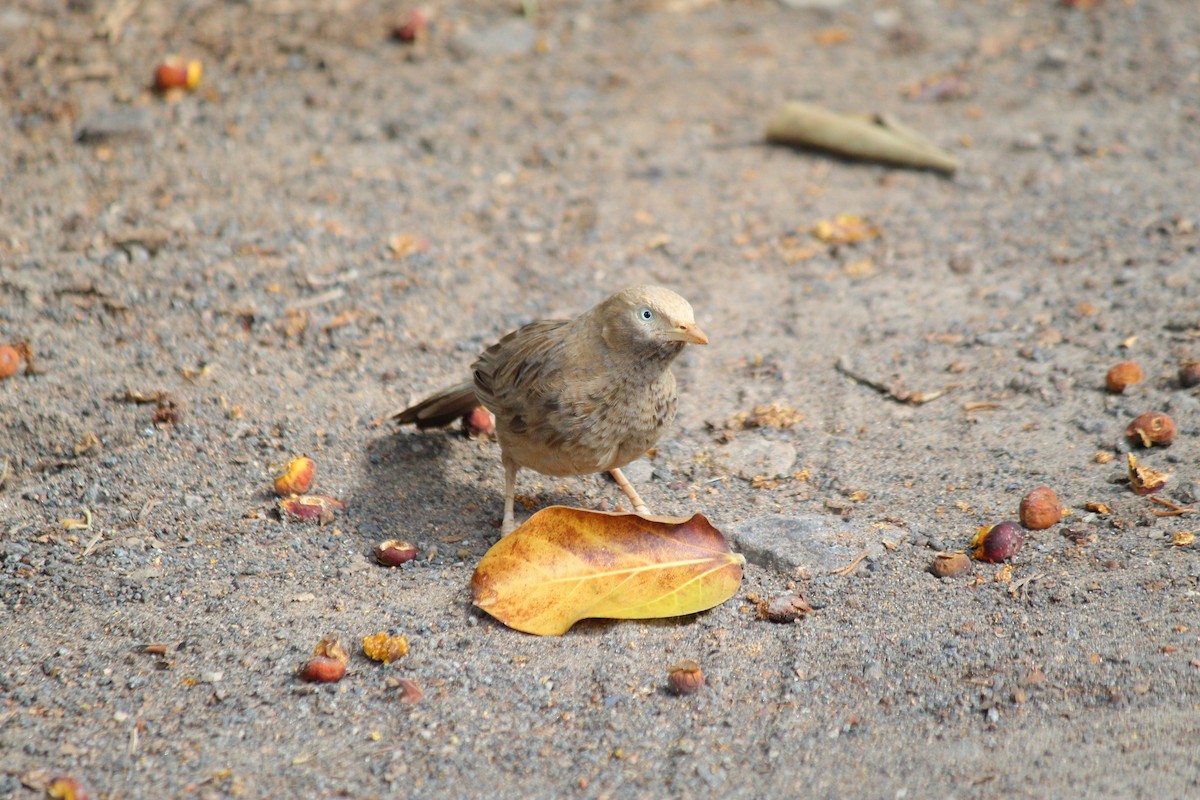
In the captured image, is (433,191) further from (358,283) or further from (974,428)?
(974,428)

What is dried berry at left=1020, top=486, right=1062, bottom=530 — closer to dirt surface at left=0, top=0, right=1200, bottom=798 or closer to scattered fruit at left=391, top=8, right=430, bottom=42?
dirt surface at left=0, top=0, right=1200, bottom=798

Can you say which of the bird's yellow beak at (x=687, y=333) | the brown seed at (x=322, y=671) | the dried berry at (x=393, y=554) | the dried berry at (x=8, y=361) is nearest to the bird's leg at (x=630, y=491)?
the bird's yellow beak at (x=687, y=333)

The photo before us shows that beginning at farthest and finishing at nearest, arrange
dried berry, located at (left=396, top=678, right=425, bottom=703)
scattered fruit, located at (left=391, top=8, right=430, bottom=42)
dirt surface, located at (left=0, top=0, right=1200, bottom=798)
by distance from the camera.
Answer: scattered fruit, located at (left=391, top=8, right=430, bottom=42) → dried berry, located at (left=396, top=678, right=425, bottom=703) → dirt surface, located at (left=0, top=0, right=1200, bottom=798)

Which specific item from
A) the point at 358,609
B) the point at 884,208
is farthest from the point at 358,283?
the point at 884,208

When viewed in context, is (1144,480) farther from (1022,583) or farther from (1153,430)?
(1022,583)

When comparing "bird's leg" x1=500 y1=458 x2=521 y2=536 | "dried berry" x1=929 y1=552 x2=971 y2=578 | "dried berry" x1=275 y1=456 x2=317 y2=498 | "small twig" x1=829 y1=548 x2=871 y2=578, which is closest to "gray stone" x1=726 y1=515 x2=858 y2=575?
"small twig" x1=829 y1=548 x2=871 y2=578

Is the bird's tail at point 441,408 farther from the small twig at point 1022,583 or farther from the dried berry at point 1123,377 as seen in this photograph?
the dried berry at point 1123,377

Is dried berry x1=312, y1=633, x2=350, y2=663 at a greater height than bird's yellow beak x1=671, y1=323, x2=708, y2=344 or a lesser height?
lesser
